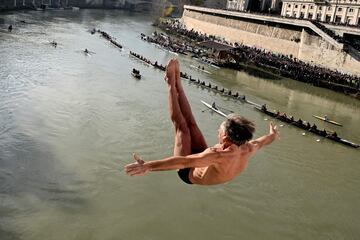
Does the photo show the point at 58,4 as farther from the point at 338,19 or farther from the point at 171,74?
the point at 171,74

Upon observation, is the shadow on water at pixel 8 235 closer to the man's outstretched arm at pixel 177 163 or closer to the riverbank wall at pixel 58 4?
the man's outstretched arm at pixel 177 163

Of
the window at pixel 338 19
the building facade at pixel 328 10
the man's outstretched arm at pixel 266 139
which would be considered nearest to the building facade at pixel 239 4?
the building facade at pixel 328 10

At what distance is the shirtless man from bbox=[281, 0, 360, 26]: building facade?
A: 117ft

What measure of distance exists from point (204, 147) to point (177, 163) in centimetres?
66

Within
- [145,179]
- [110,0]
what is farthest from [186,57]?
[110,0]

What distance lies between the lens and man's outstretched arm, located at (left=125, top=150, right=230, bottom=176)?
115 inches

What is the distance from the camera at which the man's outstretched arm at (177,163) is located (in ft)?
9.57

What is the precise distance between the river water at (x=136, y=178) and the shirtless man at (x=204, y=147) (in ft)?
23.7

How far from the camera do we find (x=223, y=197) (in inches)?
496

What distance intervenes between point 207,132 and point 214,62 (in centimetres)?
1691

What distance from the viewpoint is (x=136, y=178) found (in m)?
13.1

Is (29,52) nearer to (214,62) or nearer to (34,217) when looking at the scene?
(214,62)

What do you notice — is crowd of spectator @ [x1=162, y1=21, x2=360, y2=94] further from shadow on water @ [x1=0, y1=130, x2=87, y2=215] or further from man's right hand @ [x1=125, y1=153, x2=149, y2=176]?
man's right hand @ [x1=125, y1=153, x2=149, y2=176]

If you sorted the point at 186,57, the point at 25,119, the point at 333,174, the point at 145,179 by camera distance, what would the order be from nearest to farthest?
the point at 145,179 < the point at 333,174 < the point at 25,119 < the point at 186,57
